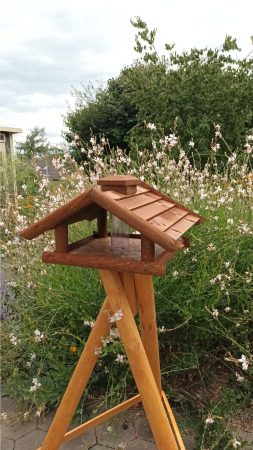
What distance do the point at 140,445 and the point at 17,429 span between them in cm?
77

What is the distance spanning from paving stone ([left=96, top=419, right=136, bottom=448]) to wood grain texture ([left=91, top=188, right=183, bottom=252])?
1.40m

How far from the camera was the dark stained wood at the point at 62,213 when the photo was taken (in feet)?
3.57

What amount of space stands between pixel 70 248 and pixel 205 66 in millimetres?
8591

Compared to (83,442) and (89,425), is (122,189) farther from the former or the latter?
(83,442)

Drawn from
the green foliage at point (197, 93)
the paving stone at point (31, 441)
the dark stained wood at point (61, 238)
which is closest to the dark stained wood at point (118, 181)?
the dark stained wood at point (61, 238)

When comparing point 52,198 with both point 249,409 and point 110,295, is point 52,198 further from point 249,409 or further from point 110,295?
point 249,409

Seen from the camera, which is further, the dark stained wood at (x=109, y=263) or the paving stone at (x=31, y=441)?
the paving stone at (x=31, y=441)

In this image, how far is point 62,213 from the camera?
3.74 ft

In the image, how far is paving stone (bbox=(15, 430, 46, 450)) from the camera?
192cm

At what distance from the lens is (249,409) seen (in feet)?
7.06

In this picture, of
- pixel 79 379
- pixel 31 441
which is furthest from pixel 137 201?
pixel 31 441

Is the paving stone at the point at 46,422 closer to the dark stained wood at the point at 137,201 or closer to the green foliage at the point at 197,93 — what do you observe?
the dark stained wood at the point at 137,201

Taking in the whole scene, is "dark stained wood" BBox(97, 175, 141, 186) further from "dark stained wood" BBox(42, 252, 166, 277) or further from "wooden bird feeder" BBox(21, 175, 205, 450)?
"dark stained wood" BBox(42, 252, 166, 277)

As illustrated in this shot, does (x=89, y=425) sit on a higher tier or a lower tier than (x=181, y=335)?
lower
